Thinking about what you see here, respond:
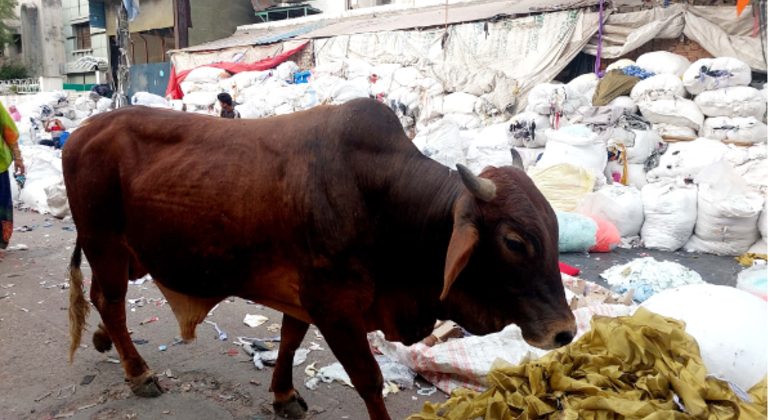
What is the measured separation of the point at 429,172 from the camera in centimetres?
207

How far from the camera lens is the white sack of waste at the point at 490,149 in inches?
239

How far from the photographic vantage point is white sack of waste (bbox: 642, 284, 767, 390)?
2275 millimetres

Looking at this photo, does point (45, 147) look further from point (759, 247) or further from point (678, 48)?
point (678, 48)

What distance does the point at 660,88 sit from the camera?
21.4 ft

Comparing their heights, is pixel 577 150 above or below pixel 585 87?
below

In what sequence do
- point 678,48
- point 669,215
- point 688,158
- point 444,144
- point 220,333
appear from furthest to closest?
point 678,48, point 444,144, point 688,158, point 669,215, point 220,333

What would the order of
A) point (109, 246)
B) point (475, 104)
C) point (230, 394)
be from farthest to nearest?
point (475, 104) < point (230, 394) < point (109, 246)

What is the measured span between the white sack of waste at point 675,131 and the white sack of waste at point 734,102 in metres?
0.30

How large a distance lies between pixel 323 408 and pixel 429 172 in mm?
1387

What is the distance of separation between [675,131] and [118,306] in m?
6.27

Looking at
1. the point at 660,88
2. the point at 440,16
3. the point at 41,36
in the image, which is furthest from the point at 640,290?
the point at 41,36

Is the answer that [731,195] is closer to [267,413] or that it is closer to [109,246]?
[267,413]


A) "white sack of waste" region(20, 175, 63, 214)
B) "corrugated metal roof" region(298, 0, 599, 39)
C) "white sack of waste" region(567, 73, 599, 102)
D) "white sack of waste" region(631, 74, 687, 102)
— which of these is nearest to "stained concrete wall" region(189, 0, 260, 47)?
"corrugated metal roof" region(298, 0, 599, 39)

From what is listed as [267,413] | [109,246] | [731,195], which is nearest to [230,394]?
[267,413]
